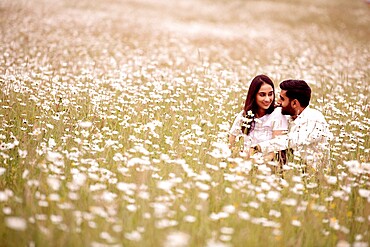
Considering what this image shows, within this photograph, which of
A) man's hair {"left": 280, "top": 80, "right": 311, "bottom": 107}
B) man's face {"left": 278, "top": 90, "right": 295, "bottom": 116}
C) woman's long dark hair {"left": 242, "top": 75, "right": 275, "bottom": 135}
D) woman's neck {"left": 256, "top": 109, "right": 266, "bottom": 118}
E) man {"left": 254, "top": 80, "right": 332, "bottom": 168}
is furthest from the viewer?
woman's neck {"left": 256, "top": 109, "right": 266, "bottom": 118}

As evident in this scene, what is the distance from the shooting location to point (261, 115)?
5461 millimetres

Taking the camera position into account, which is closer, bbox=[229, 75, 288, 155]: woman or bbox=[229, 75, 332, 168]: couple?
bbox=[229, 75, 332, 168]: couple

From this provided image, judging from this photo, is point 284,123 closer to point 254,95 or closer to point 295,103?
point 295,103

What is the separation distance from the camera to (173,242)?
7.55ft

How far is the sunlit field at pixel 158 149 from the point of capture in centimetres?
301

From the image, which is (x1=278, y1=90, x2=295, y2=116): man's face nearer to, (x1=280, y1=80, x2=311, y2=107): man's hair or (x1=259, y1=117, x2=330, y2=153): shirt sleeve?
(x1=280, y1=80, x2=311, y2=107): man's hair

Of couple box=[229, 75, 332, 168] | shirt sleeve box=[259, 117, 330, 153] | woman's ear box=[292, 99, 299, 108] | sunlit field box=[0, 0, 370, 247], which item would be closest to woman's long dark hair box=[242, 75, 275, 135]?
couple box=[229, 75, 332, 168]

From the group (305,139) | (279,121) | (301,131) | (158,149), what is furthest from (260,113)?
(158,149)

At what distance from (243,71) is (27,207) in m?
7.64

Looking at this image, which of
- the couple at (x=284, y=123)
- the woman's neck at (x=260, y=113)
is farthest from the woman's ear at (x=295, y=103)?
the woman's neck at (x=260, y=113)

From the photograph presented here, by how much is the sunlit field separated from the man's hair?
67cm

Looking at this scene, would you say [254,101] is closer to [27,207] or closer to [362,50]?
[27,207]

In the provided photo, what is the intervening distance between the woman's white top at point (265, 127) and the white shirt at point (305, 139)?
167mm

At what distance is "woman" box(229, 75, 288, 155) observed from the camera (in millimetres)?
5184
